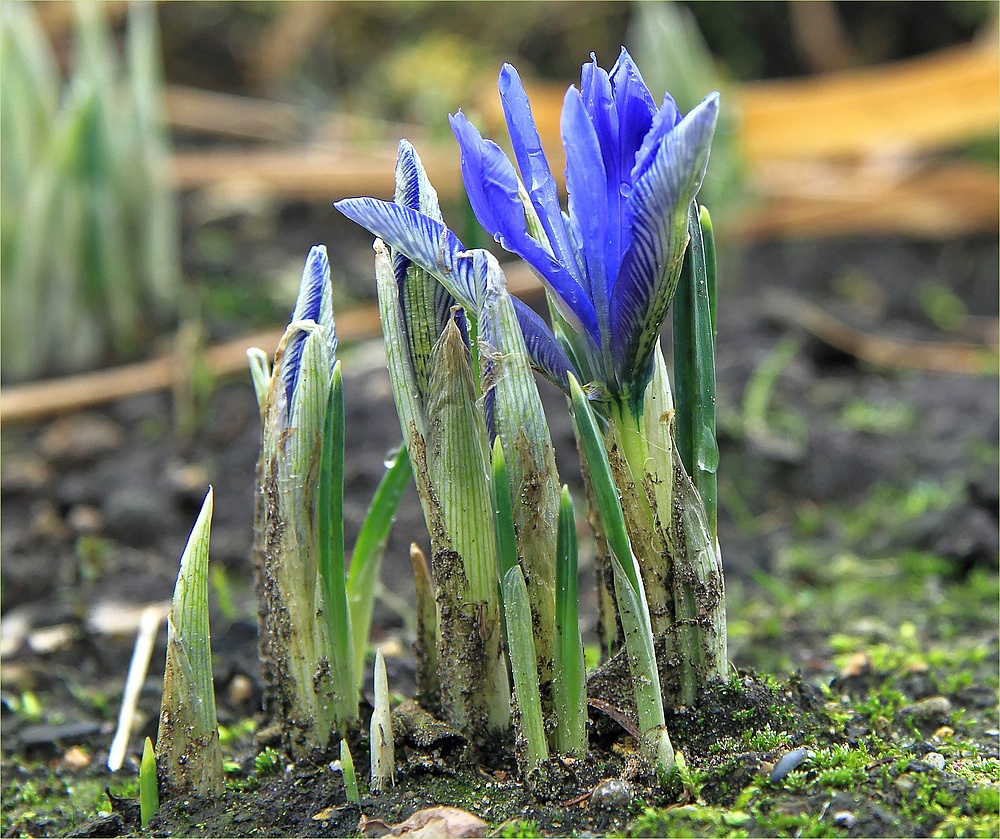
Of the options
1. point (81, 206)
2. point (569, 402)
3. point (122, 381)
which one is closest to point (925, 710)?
point (569, 402)

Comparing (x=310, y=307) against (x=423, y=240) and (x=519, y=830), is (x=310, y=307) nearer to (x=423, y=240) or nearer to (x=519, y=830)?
(x=423, y=240)

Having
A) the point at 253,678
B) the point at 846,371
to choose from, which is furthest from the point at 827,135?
the point at 253,678

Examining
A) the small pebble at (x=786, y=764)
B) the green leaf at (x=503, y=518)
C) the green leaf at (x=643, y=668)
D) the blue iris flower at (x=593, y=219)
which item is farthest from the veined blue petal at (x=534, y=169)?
the small pebble at (x=786, y=764)

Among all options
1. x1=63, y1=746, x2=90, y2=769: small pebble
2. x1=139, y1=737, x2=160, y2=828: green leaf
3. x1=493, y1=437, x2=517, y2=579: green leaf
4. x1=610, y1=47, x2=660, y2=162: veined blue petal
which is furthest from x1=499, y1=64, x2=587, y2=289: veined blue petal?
x1=63, y1=746, x2=90, y2=769: small pebble

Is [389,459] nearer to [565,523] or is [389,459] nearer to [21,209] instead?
[565,523]

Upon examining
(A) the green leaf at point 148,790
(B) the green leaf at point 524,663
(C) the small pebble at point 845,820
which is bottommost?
(C) the small pebble at point 845,820

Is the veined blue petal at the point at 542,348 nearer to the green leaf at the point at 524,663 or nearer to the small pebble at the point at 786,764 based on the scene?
the green leaf at the point at 524,663
